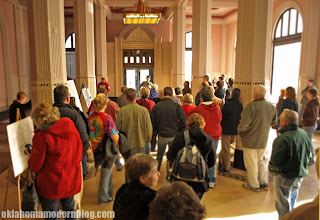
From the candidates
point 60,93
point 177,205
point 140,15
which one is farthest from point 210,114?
point 140,15

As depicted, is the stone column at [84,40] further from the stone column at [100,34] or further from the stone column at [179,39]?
the stone column at [179,39]

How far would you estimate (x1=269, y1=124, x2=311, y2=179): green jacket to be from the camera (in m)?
3.02

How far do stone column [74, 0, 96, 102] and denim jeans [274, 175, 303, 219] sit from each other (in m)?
8.20

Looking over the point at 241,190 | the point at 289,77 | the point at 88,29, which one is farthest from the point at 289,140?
the point at 289,77

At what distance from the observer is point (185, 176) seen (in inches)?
111

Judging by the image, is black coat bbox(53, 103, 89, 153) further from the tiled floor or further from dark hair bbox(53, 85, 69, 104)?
the tiled floor

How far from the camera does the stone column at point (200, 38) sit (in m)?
9.38

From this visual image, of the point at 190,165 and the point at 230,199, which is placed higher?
the point at 190,165

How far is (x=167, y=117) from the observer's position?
469 cm

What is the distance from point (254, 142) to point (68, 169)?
118 inches

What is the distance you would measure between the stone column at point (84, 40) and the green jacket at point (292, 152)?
27.0 feet

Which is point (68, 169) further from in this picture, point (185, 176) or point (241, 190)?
point (241, 190)

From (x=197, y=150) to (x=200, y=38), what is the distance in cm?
746

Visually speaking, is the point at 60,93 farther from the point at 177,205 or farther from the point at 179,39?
the point at 179,39
